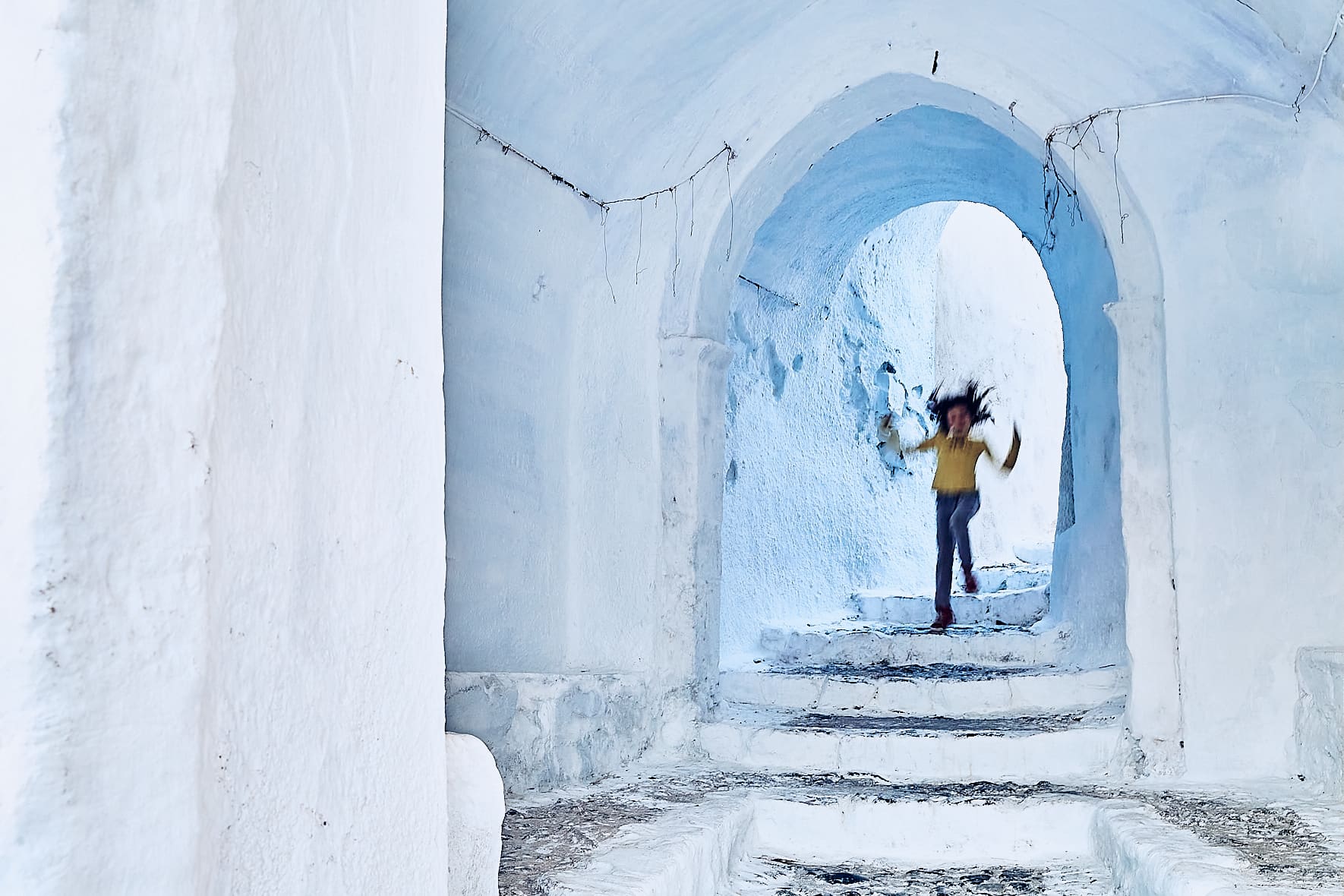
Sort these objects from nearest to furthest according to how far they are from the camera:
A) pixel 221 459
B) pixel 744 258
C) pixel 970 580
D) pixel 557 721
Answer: pixel 221 459 → pixel 557 721 → pixel 744 258 → pixel 970 580

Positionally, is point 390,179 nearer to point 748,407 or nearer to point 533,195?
point 533,195

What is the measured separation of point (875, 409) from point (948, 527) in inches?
107

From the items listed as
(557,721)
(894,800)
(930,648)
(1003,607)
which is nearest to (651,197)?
(557,721)

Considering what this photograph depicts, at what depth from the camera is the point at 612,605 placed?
4.84m

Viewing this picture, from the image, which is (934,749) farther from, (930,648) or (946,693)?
(930,648)

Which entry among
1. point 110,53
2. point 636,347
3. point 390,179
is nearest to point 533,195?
point 636,347

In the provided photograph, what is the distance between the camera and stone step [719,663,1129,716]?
5.07 meters

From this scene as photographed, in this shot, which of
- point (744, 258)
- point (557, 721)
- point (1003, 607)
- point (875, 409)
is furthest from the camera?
point (875, 409)

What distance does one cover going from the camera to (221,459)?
1104 millimetres

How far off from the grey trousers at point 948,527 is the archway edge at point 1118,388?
2.22 m

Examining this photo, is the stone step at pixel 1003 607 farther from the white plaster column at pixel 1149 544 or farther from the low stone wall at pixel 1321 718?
the low stone wall at pixel 1321 718

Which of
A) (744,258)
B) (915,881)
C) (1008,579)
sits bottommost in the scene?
(915,881)

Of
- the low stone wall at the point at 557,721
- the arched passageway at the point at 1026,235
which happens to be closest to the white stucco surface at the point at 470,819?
the low stone wall at the point at 557,721

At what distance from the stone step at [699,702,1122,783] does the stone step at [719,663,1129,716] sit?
1.27ft
